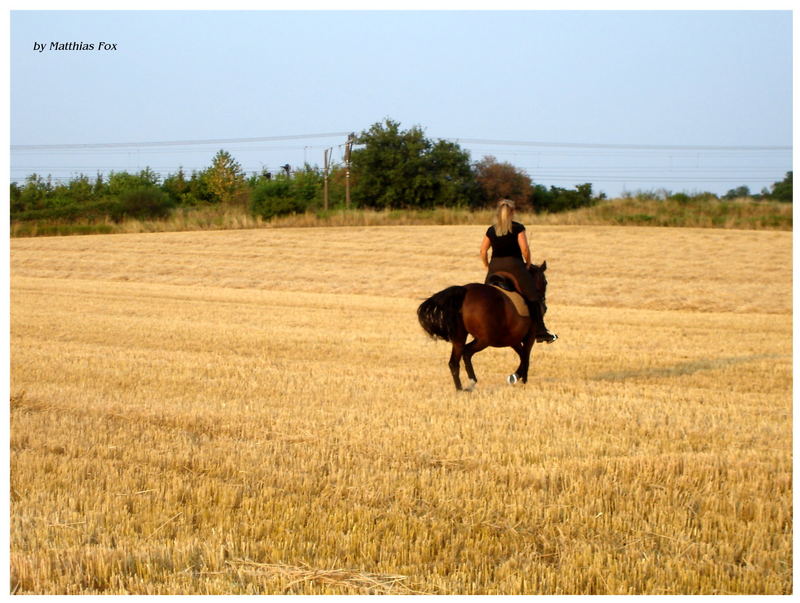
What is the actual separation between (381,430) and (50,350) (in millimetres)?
7652

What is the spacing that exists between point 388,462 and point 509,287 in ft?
12.1

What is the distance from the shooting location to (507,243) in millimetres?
9891

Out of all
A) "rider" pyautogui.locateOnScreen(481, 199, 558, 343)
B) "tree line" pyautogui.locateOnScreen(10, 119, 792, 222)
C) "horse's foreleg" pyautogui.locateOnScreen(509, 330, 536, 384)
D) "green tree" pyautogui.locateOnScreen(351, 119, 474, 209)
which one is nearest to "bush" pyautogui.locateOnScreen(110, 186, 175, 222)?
"tree line" pyautogui.locateOnScreen(10, 119, 792, 222)

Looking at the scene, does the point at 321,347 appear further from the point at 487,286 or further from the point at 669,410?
the point at 669,410

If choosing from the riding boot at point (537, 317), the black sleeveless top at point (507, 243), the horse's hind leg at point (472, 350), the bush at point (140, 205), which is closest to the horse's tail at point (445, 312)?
the horse's hind leg at point (472, 350)

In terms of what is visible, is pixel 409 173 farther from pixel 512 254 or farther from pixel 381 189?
pixel 512 254

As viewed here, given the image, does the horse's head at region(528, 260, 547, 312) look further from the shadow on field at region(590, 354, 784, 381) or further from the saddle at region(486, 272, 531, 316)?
the shadow on field at region(590, 354, 784, 381)

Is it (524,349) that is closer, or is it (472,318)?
(472,318)

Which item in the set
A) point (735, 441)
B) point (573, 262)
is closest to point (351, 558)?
point (735, 441)

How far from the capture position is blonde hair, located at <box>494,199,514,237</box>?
9.59m

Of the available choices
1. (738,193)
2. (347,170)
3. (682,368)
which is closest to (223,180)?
(347,170)

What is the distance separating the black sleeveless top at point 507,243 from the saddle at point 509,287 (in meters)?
0.22

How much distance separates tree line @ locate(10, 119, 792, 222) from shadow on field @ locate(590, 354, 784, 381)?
3804 cm

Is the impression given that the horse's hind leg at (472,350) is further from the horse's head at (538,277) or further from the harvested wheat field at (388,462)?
the horse's head at (538,277)
